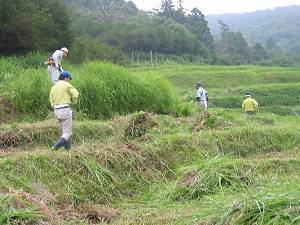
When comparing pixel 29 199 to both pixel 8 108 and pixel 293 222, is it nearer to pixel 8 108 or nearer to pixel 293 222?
pixel 293 222

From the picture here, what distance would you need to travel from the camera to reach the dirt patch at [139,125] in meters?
10.3

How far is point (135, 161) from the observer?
329 inches

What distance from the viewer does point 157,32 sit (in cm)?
5866

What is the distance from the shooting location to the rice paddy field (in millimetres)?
5500

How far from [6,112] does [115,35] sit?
47631 millimetres

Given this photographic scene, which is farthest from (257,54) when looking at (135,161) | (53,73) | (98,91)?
(135,161)

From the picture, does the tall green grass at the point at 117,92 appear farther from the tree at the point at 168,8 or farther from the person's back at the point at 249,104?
the tree at the point at 168,8

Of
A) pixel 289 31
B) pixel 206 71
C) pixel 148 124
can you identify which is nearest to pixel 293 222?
pixel 148 124

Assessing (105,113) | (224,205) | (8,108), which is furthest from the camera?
(105,113)

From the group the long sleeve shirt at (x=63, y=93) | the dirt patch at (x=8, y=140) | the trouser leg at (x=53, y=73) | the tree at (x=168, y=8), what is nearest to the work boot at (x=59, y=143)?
the long sleeve shirt at (x=63, y=93)

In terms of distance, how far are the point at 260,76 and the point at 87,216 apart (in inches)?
1469

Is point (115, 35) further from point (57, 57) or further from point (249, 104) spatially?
point (57, 57)

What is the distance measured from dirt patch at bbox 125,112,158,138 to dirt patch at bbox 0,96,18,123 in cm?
274

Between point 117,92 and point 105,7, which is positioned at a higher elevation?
point 105,7
